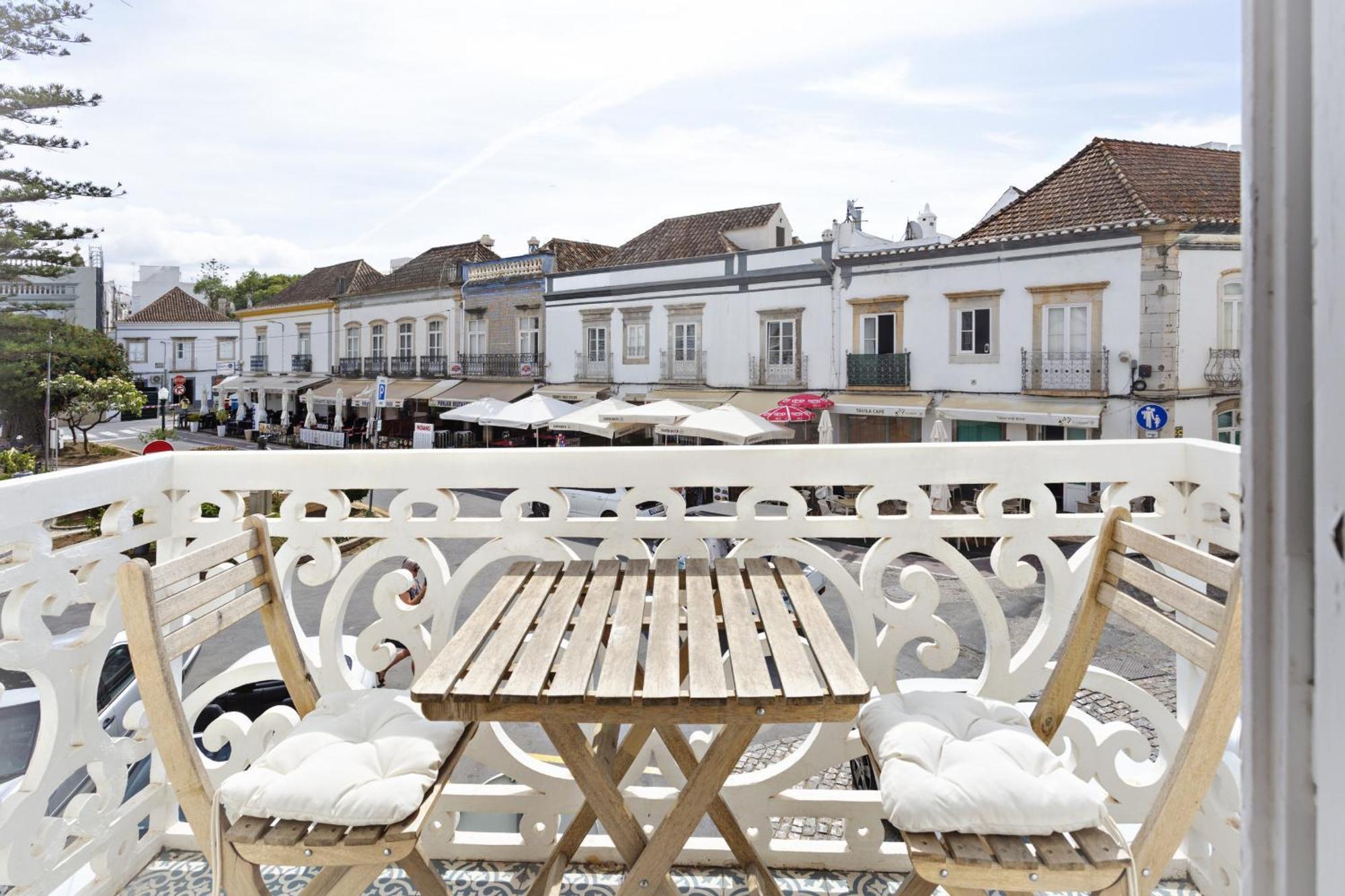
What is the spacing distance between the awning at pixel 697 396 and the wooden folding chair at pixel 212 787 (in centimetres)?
1342

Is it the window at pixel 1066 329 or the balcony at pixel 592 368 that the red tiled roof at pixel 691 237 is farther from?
the window at pixel 1066 329

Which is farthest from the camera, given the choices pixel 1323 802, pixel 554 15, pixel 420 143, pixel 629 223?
pixel 629 223

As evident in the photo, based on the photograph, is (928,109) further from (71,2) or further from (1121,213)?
(71,2)

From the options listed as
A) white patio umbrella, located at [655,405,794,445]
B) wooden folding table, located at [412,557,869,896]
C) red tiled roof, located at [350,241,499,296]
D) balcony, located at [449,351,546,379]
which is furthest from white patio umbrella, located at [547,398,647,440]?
wooden folding table, located at [412,557,869,896]

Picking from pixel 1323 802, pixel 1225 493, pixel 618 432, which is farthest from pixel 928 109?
pixel 1323 802

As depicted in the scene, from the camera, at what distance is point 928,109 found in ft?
62.9

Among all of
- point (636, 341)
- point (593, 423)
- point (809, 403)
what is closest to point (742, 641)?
point (593, 423)

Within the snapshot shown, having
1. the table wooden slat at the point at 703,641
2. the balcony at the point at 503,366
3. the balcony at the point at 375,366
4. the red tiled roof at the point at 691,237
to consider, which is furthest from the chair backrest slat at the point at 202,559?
the balcony at the point at 375,366

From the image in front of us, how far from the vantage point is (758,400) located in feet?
48.1

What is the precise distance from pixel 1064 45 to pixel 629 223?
1860cm

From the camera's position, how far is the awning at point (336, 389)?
18609mm

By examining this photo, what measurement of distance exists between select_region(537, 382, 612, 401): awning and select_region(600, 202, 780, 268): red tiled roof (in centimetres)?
257

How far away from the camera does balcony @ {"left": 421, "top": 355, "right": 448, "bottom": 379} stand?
62.4 feet

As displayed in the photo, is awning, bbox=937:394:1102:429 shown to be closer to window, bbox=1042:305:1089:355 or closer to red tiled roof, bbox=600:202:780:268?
window, bbox=1042:305:1089:355
